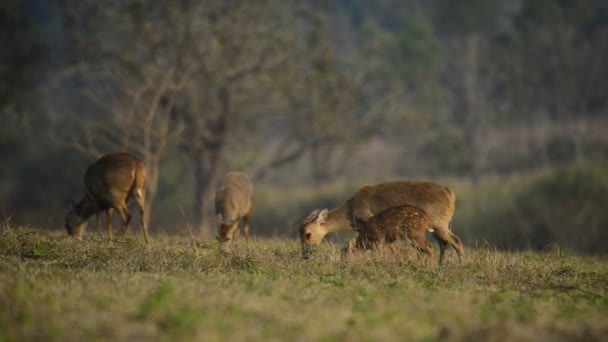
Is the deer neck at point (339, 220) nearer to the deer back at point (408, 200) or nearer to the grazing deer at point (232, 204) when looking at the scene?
the deer back at point (408, 200)

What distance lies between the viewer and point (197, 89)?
2414 centimetres

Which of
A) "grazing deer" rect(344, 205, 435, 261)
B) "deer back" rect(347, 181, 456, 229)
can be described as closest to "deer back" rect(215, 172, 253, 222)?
"deer back" rect(347, 181, 456, 229)

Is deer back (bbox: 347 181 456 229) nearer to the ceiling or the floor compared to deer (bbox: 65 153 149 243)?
nearer to the floor

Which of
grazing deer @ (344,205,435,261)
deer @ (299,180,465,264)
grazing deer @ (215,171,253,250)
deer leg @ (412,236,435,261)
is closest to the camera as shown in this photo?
deer leg @ (412,236,435,261)

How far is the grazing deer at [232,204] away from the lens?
12.9 meters

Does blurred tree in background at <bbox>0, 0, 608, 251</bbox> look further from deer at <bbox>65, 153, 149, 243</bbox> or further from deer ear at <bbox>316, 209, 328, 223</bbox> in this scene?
deer ear at <bbox>316, 209, 328, 223</bbox>

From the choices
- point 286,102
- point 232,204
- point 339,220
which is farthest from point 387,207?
point 286,102

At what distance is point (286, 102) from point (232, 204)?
1277 cm

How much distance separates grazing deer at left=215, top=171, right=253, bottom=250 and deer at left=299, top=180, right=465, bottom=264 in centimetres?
176

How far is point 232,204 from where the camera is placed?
14078mm

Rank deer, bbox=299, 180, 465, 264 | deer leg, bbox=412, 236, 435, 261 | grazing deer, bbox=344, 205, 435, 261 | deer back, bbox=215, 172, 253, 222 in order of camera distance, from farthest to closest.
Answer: deer back, bbox=215, 172, 253, 222 < deer, bbox=299, 180, 465, 264 < grazing deer, bbox=344, 205, 435, 261 < deer leg, bbox=412, 236, 435, 261

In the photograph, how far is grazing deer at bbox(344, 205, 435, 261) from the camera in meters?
10.3

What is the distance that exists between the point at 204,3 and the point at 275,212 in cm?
1077

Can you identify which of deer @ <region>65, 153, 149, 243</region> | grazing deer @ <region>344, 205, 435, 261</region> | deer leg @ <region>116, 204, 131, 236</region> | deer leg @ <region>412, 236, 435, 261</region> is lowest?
deer leg @ <region>412, 236, 435, 261</region>
